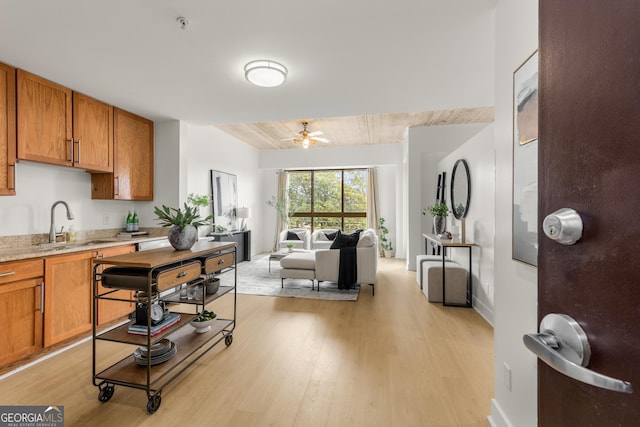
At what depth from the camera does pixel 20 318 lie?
7.63ft

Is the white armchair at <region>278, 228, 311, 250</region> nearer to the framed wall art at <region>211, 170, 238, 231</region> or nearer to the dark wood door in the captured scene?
the framed wall art at <region>211, 170, 238, 231</region>

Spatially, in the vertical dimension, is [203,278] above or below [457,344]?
above

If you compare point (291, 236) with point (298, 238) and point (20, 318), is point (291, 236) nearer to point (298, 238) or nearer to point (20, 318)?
point (298, 238)

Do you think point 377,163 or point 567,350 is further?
point 377,163

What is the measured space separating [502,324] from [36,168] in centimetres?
433

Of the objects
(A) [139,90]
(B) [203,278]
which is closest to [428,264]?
(B) [203,278]

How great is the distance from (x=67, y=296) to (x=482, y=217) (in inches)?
175

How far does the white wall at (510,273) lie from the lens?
136 cm

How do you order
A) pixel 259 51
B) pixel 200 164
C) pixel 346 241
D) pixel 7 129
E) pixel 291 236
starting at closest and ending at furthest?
pixel 259 51
pixel 7 129
pixel 346 241
pixel 200 164
pixel 291 236

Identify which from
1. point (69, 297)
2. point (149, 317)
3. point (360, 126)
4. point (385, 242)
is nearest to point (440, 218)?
point (360, 126)

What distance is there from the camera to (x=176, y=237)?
2.25 metres

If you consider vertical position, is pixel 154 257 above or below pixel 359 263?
above

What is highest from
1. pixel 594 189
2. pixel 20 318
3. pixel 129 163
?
pixel 129 163

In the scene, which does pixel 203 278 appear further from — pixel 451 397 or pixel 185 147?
pixel 185 147
